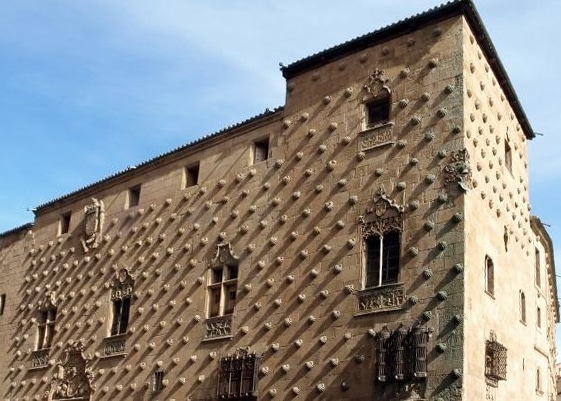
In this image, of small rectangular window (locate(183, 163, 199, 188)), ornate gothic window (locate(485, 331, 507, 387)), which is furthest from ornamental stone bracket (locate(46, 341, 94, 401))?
ornate gothic window (locate(485, 331, 507, 387))

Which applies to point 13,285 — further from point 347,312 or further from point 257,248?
point 347,312

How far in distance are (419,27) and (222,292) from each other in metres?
6.43

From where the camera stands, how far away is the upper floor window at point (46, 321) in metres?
20.8

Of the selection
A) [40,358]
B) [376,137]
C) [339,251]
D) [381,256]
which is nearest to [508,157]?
[376,137]

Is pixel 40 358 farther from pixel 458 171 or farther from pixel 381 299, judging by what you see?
pixel 458 171

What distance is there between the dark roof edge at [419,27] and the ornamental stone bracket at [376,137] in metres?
1.81

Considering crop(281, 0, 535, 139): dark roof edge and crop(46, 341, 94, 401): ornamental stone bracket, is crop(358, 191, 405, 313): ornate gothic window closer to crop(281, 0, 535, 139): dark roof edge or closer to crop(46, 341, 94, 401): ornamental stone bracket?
crop(281, 0, 535, 139): dark roof edge

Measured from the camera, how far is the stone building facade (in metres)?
13.5

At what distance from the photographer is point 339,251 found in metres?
14.7

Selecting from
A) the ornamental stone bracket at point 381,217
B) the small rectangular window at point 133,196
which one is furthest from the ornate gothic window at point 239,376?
the small rectangular window at point 133,196

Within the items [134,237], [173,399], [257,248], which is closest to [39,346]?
[134,237]

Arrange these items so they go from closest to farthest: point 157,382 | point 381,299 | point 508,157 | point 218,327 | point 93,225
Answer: point 381,299
point 218,327
point 508,157
point 157,382
point 93,225

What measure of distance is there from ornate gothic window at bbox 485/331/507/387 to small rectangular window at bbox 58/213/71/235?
40.5 feet

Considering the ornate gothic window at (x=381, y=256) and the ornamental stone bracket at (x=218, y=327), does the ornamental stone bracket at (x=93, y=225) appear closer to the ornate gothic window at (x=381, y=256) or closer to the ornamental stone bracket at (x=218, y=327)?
the ornamental stone bracket at (x=218, y=327)
